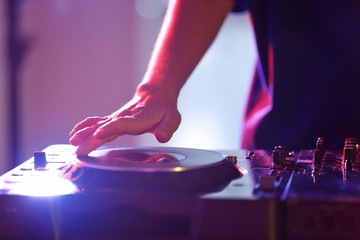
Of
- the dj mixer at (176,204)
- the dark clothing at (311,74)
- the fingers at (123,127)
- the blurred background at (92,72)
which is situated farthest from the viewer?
the blurred background at (92,72)

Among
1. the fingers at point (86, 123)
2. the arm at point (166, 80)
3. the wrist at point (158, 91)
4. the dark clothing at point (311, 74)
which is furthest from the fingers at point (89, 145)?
the dark clothing at point (311, 74)

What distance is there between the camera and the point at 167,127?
111 cm

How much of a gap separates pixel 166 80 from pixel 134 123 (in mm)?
267

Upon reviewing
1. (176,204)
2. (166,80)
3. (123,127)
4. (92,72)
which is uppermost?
(92,72)

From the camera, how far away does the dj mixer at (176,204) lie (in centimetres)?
68

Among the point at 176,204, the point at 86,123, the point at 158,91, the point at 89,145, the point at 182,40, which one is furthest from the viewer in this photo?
the point at 182,40

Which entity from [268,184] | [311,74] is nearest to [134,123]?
[268,184]

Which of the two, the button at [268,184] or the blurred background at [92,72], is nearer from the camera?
the button at [268,184]

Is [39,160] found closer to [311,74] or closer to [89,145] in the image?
[89,145]

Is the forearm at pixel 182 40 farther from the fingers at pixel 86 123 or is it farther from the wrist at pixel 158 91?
the fingers at pixel 86 123

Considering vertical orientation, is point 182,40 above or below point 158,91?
above

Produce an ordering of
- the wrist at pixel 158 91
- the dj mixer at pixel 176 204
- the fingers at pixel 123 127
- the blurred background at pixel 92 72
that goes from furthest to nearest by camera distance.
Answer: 1. the blurred background at pixel 92 72
2. the wrist at pixel 158 91
3. the fingers at pixel 123 127
4. the dj mixer at pixel 176 204

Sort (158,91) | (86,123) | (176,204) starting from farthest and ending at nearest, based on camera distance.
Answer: (158,91)
(86,123)
(176,204)

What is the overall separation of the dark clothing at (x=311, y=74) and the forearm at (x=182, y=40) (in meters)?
0.22
